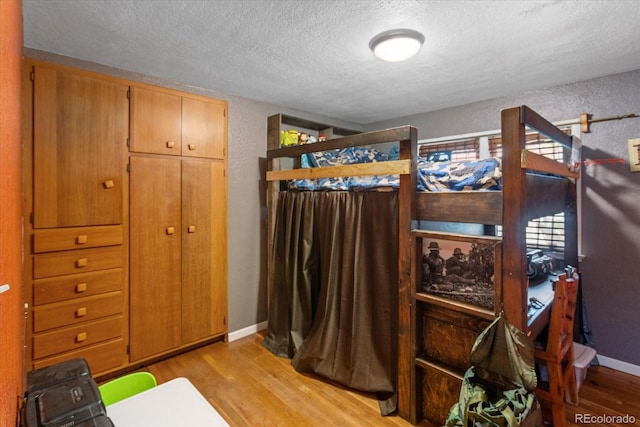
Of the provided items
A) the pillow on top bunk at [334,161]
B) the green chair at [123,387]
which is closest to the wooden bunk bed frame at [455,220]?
the pillow on top bunk at [334,161]

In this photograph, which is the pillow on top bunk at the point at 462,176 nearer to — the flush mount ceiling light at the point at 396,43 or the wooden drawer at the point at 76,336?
the flush mount ceiling light at the point at 396,43

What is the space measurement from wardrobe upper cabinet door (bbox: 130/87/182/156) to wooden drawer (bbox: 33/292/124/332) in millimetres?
1156

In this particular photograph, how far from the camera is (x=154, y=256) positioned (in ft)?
8.35

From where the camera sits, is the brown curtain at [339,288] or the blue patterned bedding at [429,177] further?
the brown curtain at [339,288]

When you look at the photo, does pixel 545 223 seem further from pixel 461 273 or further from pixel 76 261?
pixel 76 261

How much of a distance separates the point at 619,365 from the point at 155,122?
427 cm

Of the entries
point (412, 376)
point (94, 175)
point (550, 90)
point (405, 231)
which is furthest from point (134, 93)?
point (550, 90)

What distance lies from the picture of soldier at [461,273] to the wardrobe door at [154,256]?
2038 millimetres

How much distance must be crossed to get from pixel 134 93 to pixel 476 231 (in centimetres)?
269

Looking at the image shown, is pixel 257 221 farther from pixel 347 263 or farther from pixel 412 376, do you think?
pixel 412 376

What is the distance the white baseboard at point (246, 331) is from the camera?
121 inches

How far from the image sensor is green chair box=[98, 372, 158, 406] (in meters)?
1.27

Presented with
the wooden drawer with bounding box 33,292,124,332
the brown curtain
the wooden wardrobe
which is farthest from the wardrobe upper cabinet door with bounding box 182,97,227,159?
the wooden drawer with bounding box 33,292,124,332

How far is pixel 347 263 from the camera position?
2377mm
